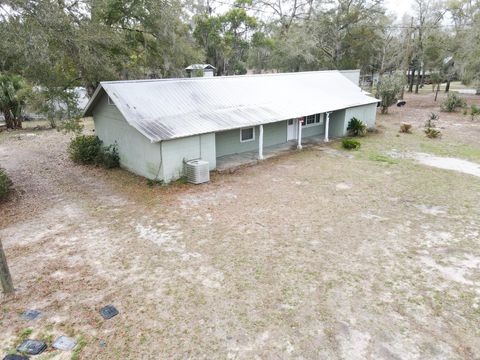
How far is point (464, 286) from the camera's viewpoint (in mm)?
6887

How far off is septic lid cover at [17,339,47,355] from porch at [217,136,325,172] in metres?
9.49

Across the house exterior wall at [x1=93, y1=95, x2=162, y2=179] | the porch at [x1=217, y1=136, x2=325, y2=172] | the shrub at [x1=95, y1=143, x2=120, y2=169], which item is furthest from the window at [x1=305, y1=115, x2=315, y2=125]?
the shrub at [x1=95, y1=143, x2=120, y2=169]

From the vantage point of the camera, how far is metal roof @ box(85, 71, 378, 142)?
12788 mm

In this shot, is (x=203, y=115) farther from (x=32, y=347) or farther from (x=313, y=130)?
(x=32, y=347)

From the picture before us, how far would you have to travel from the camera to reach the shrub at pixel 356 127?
20.1m

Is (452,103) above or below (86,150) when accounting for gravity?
above

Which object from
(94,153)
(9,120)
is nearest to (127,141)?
(94,153)

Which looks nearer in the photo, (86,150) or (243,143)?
(86,150)

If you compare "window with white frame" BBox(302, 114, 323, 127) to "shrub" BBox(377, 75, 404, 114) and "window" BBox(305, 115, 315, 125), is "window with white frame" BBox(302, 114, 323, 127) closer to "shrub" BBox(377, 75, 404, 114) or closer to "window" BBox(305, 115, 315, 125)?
"window" BBox(305, 115, 315, 125)

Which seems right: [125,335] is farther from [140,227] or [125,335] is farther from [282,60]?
[282,60]

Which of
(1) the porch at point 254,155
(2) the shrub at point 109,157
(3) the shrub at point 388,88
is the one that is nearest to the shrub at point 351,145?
(1) the porch at point 254,155

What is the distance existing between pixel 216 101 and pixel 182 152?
12.4 feet

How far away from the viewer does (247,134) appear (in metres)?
16.9

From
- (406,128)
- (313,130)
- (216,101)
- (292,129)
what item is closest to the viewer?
(216,101)
